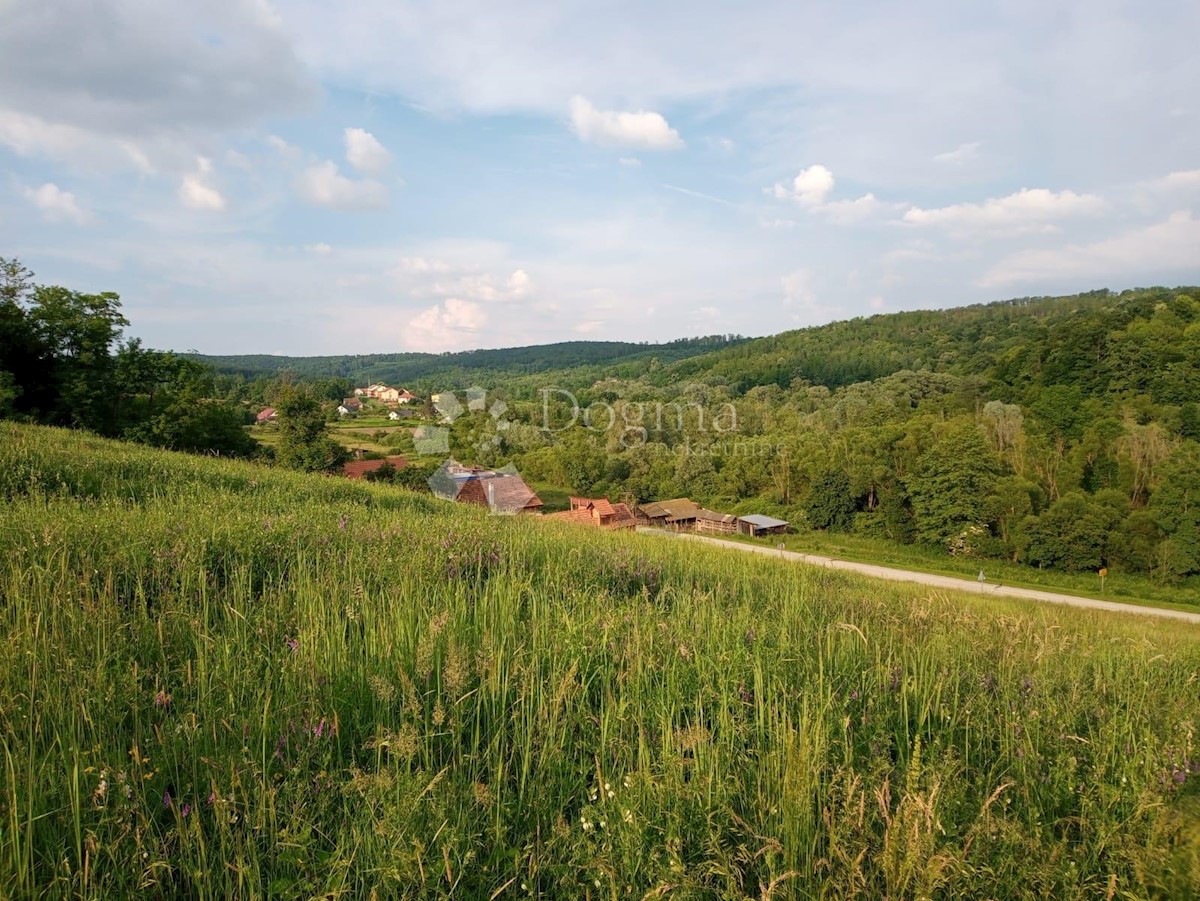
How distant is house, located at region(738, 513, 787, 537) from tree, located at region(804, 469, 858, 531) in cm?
291

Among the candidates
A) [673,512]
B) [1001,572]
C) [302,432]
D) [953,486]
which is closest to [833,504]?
[953,486]

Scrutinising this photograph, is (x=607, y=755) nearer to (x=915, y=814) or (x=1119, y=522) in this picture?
(x=915, y=814)

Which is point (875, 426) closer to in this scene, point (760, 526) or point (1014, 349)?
point (760, 526)

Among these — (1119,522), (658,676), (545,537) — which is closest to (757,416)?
(1119,522)

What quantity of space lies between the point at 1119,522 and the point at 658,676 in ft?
153

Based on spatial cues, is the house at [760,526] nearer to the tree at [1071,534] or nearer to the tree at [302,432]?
the tree at [1071,534]

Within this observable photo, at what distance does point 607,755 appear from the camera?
2.57 meters

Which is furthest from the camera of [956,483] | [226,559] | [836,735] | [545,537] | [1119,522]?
[956,483]

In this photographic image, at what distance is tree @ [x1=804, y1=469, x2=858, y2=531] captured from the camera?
50.7m

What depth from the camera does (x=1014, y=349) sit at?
71.4 meters

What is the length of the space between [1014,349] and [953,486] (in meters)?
38.7

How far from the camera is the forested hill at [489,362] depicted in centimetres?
16812

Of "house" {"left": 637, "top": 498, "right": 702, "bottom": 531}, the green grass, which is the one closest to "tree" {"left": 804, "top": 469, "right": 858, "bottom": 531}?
the green grass

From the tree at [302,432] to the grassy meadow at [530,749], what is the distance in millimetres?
33954
